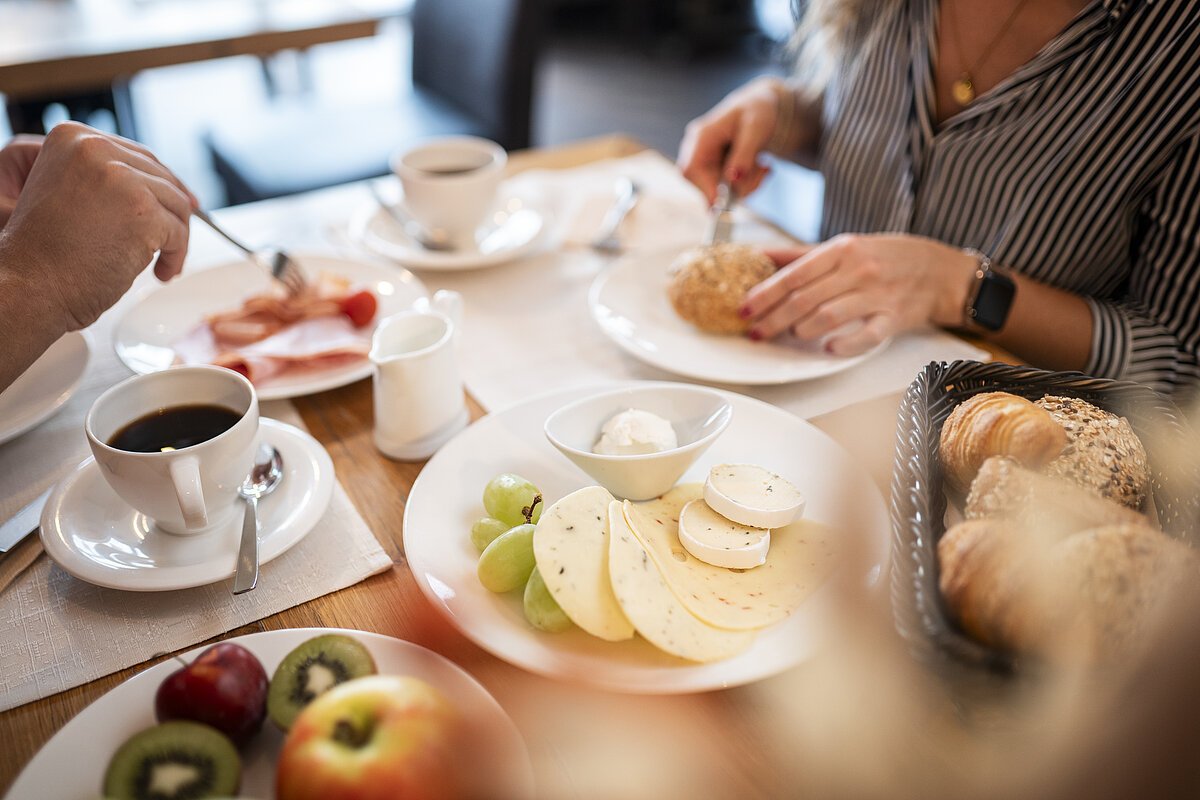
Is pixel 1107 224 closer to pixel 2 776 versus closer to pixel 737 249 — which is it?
pixel 737 249

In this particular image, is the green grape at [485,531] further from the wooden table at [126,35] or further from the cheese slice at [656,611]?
the wooden table at [126,35]

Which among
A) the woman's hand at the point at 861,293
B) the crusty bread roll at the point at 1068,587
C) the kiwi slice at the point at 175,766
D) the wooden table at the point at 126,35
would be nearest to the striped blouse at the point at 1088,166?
the woman's hand at the point at 861,293

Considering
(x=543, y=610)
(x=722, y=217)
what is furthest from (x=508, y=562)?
(x=722, y=217)

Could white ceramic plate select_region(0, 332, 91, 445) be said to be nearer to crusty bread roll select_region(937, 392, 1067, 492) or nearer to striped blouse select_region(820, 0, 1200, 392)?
crusty bread roll select_region(937, 392, 1067, 492)

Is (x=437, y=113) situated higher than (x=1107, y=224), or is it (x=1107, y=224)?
(x=1107, y=224)

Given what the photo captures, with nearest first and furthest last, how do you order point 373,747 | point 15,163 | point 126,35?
point 373,747 → point 15,163 → point 126,35

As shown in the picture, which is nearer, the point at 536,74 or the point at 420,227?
the point at 420,227

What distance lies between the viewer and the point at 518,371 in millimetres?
1093

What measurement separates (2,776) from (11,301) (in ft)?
1.42

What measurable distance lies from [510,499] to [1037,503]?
1.37ft

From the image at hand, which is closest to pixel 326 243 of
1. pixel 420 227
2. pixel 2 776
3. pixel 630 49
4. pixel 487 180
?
pixel 420 227

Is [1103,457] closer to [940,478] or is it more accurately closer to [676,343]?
[940,478]

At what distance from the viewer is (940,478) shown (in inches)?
26.0

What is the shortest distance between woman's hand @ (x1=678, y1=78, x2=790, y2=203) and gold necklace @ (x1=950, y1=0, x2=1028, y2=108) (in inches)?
13.1
